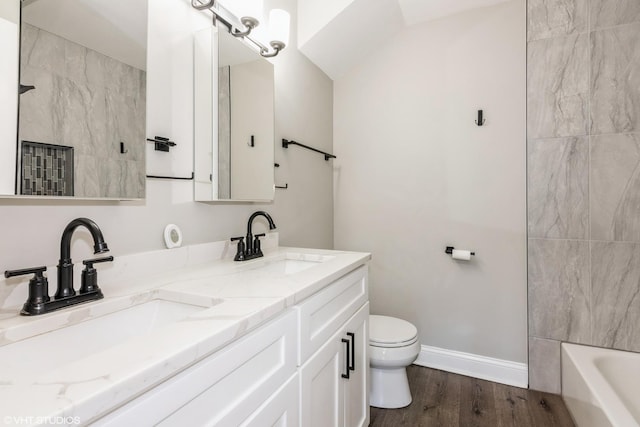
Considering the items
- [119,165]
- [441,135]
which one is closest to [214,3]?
[119,165]

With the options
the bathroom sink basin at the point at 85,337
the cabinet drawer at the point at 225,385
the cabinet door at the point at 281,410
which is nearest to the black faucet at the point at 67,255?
the bathroom sink basin at the point at 85,337

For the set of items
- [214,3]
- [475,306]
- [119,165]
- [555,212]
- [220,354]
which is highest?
[214,3]

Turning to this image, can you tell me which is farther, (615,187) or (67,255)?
(615,187)

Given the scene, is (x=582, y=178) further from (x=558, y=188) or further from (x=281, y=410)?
(x=281, y=410)

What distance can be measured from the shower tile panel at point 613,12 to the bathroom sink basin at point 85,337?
2.57 m

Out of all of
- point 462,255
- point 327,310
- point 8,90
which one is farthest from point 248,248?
point 462,255

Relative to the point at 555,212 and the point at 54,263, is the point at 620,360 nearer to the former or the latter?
the point at 555,212

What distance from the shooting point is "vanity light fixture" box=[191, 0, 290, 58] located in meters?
1.30

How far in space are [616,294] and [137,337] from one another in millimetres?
2402

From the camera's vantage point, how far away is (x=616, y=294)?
5.98ft

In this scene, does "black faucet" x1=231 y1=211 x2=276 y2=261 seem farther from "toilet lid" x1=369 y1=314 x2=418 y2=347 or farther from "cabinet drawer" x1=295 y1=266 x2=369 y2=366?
"toilet lid" x1=369 y1=314 x2=418 y2=347

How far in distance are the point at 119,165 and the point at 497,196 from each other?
6.85 ft

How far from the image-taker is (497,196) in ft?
6.79

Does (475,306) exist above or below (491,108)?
below
